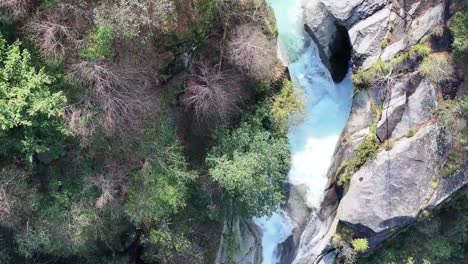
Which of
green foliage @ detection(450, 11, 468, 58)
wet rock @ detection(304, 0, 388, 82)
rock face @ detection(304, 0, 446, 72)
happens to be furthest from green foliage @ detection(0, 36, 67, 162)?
green foliage @ detection(450, 11, 468, 58)

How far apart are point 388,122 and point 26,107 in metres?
12.1

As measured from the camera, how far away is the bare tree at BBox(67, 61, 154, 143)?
40.0 feet

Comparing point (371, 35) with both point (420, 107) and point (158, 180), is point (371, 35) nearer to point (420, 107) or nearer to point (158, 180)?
point (420, 107)

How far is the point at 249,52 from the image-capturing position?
14.7 metres

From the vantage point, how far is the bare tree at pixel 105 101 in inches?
480

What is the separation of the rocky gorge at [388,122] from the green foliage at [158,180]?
14.4 ft

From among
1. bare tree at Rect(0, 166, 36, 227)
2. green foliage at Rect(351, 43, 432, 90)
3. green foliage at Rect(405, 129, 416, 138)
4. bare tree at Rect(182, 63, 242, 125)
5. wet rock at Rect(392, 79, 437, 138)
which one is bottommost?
bare tree at Rect(0, 166, 36, 227)

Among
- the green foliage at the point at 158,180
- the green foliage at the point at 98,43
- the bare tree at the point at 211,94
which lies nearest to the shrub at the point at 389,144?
the bare tree at the point at 211,94

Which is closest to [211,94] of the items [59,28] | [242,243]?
[59,28]

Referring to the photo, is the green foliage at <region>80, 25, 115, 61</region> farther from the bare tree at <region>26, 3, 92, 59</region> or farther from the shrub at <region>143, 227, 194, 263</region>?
the shrub at <region>143, 227, 194, 263</region>

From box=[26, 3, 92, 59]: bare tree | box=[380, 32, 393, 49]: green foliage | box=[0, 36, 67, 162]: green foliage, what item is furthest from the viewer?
box=[380, 32, 393, 49]: green foliage

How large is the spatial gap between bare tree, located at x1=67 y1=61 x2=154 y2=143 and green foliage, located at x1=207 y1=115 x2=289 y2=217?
3.32 meters

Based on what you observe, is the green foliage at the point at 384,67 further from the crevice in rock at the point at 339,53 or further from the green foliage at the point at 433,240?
the green foliage at the point at 433,240

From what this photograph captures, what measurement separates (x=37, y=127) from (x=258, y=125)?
720 cm
